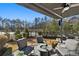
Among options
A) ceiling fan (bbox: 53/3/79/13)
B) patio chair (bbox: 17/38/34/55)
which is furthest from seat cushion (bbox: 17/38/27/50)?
ceiling fan (bbox: 53/3/79/13)

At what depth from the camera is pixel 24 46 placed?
2672mm

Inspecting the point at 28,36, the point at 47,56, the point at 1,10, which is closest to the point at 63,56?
the point at 47,56

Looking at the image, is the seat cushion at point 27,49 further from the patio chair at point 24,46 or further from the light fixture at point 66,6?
the light fixture at point 66,6

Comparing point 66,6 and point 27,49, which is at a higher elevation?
point 66,6

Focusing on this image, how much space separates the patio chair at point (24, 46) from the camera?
2650 millimetres

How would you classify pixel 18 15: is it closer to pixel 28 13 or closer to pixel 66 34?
pixel 28 13

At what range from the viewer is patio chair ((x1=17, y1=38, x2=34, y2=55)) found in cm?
265

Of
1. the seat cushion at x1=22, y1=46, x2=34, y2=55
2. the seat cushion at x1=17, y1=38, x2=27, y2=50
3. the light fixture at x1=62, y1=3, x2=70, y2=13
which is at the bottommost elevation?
the seat cushion at x1=22, y1=46, x2=34, y2=55

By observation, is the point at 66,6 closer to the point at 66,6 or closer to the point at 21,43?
the point at 66,6

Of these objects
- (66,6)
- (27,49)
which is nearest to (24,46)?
(27,49)

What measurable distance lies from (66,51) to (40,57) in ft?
1.57

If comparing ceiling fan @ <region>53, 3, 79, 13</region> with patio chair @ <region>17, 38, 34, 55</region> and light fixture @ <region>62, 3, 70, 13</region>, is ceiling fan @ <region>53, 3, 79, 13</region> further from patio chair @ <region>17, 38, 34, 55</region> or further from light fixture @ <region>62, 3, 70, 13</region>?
patio chair @ <region>17, 38, 34, 55</region>

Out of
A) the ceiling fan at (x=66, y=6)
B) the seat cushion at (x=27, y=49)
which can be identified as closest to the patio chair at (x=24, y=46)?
the seat cushion at (x=27, y=49)

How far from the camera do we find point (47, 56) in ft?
8.87
